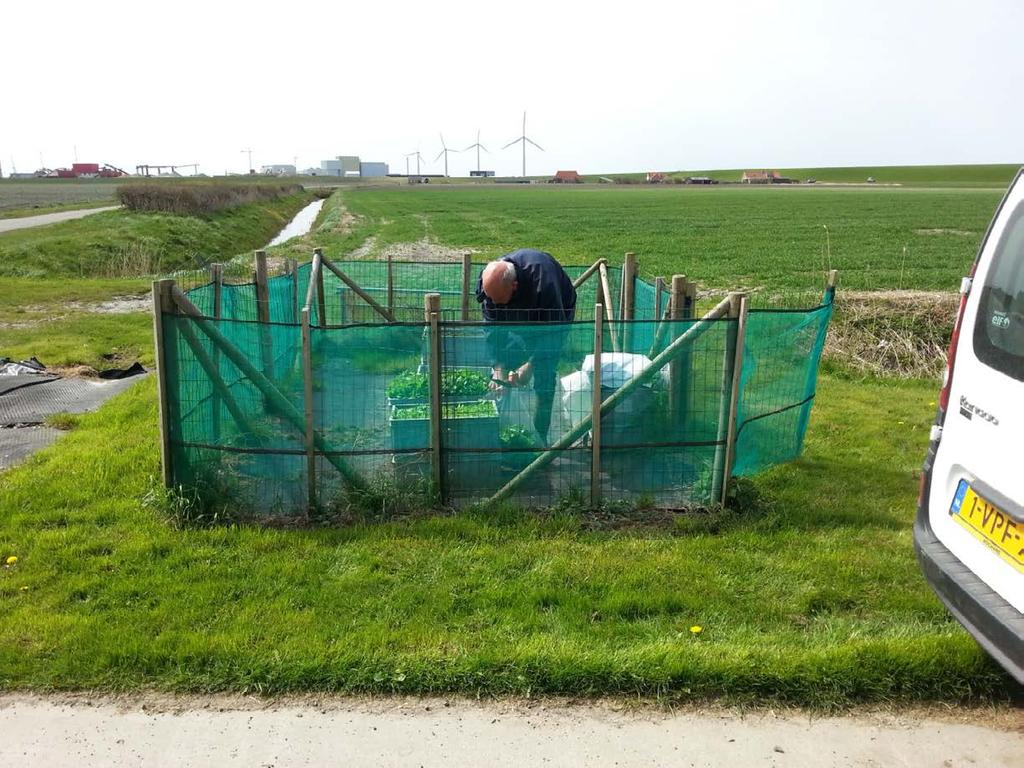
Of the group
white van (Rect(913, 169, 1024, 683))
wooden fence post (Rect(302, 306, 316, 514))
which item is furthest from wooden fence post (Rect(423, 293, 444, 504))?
white van (Rect(913, 169, 1024, 683))

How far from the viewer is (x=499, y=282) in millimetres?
6816

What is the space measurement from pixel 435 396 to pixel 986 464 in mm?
3386

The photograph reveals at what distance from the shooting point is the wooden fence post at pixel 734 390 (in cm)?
577

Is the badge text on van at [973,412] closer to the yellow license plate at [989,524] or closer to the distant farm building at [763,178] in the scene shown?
the yellow license plate at [989,524]

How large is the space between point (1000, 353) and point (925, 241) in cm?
3147

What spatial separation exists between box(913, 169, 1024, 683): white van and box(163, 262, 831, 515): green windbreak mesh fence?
2.04 m

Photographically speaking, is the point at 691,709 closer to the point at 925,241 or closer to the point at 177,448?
the point at 177,448

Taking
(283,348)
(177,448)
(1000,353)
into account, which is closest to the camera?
(1000,353)

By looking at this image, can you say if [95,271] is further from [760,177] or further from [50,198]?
[760,177]

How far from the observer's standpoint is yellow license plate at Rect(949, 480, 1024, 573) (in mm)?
3246

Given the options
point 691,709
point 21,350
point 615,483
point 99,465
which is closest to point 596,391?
point 615,483

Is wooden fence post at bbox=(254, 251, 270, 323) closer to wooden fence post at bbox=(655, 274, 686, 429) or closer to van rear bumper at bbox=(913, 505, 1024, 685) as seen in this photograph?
wooden fence post at bbox=(655, 274, 686, 429)

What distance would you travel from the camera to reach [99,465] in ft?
21.2

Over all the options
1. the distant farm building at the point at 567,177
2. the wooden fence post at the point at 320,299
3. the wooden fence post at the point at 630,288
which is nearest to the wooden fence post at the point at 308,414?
the wooden fence post at the point at 630,288
